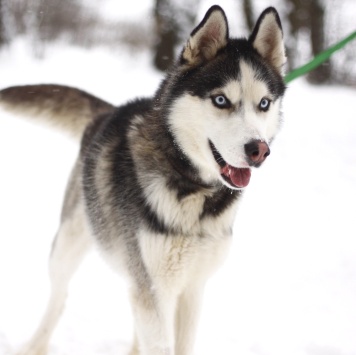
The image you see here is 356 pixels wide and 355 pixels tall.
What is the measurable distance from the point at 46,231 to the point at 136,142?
7.26 feet

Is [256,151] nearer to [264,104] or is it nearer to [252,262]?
[264,104]

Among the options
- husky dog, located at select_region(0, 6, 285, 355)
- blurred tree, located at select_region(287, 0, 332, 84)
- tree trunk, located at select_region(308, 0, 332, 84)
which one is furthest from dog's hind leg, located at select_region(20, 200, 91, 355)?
tree trunk, located at select_region(308, 0, 332, 84)

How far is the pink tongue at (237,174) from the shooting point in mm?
2104

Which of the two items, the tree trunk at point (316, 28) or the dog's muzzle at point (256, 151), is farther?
the tree trunk at point (316, 28)

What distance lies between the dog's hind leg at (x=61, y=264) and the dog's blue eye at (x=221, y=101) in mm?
1119

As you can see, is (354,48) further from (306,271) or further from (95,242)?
(95,242)

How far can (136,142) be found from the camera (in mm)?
2438

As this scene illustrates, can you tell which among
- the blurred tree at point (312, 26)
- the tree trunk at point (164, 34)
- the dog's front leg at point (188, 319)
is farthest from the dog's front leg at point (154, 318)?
the blurred tree at point (312, 26)

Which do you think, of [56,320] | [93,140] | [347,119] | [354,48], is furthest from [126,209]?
[354,48]

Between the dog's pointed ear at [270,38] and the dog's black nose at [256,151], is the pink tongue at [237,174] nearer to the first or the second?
the dog's black nose at [256,151]

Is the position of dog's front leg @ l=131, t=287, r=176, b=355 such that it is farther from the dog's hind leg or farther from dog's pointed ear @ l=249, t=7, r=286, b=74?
dog's pointed ear @ l=249, t=7, r=286, b=74

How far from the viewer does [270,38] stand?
2.37 m

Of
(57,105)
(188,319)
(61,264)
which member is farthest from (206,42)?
(61,264)

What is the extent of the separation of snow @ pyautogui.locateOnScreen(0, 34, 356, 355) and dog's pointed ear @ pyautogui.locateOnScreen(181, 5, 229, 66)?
1.31 m
